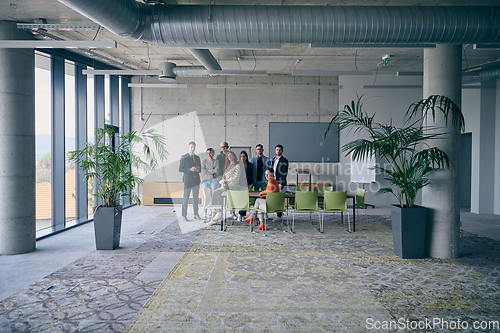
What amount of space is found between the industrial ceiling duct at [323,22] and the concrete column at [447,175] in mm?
483

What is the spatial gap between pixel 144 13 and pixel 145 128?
684cm

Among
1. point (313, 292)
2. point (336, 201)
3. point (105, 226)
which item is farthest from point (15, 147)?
point (336, 201)

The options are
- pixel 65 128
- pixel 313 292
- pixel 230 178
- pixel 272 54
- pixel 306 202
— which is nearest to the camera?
pixel 313 292

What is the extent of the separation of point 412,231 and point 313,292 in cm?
226

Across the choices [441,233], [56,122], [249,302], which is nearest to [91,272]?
[249,302]

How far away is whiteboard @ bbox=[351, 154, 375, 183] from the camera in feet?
33.1

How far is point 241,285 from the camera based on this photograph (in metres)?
3.73

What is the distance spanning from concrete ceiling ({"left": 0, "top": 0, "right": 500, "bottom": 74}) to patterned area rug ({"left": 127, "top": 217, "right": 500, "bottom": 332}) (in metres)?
4.25

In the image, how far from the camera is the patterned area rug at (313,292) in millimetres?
2889

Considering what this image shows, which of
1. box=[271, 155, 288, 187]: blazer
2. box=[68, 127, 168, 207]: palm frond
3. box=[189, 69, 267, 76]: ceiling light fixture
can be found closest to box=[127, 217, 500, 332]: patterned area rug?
box=[68, 127, 168, 207]: palm frond

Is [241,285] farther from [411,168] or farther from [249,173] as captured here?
[249,173]

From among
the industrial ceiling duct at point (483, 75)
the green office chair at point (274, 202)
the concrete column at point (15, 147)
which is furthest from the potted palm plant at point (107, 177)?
the industrial ceiling duct at point (483, 75)

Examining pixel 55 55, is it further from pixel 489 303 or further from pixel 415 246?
pixel 489 303

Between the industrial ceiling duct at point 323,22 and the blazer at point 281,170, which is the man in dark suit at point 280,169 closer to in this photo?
the blazer at point 281,170
